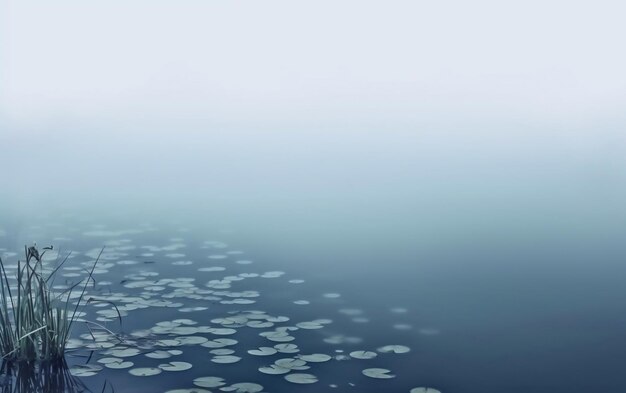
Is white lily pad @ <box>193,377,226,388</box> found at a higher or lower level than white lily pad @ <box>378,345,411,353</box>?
lower

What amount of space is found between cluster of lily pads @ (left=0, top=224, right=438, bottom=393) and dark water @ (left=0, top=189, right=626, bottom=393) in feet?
0.15

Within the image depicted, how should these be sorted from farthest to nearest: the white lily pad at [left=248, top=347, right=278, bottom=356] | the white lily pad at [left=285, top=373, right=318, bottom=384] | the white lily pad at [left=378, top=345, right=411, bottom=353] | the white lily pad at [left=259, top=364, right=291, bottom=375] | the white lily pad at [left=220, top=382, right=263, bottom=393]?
the white lily pad at [left=378, top=345, right=411, bottom=353], the white lily pad at [left=248, top=347, right=278, bottom=356], the white lily pad at [left=259, top=364, right=291, bottom=375], the white lily pad at [left=285, top=373, right=318, bottom=384], the white lily pad at [left=220, top=382, right=263, bottom=393]

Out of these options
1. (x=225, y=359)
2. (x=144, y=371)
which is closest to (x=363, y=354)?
(x=225, y=359)

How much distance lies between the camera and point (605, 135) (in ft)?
104

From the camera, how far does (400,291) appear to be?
23.8 feet

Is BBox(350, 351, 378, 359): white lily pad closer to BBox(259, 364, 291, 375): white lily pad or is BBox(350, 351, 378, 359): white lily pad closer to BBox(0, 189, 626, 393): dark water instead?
BBox(0, 189, 626, 393): dark water

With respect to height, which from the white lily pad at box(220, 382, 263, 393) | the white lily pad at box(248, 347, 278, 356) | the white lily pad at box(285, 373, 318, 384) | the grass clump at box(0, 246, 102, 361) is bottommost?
the white lily pad at box(220, 382, 263, 393)

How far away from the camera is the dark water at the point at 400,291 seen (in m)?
5.02

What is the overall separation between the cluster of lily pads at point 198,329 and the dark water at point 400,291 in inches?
1.7

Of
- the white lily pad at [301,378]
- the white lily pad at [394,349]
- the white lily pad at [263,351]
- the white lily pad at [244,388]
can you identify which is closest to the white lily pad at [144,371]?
the white lily pad at [244,388]

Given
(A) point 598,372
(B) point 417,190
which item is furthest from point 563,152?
(A) point 598,372

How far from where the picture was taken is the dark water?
5.02 metres

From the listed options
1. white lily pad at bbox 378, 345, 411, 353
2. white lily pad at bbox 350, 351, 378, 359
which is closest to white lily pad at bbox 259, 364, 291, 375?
white lily pad at bbox 350, 351, 378, 359

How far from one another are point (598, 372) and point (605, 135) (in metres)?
28.5
